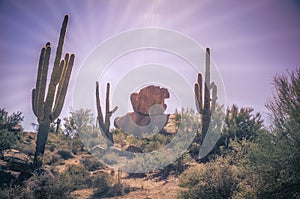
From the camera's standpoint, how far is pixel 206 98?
16312mm

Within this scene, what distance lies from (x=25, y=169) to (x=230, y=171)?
8309mm

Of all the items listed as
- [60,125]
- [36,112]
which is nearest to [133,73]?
[36,112]

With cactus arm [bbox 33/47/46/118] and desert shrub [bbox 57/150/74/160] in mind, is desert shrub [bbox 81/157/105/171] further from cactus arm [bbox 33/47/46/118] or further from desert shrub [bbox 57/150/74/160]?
cactus arm [bbox 33/47/46/118]

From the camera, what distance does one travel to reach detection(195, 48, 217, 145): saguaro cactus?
53.3 ft

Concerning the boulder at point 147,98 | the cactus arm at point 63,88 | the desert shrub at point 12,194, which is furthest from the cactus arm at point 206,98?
the boulder at point 147,98

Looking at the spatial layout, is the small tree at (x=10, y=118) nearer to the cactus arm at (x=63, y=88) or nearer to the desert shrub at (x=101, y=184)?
the cactus arm at (x=63, y=88)

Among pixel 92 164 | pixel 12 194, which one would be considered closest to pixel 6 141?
pixel 92 164

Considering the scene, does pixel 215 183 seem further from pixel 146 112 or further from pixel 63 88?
pixel 146 112

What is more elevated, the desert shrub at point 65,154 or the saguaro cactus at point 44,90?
the saguaro cactus at point 44,90

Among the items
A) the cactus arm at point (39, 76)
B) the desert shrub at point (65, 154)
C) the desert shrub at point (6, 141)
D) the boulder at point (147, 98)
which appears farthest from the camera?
the boulder at point (147, 98)

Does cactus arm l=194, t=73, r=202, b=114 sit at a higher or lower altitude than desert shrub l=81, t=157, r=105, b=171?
higher

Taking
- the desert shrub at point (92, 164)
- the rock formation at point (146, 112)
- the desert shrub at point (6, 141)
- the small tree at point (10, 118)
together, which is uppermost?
the rock formation at point (146, 112)

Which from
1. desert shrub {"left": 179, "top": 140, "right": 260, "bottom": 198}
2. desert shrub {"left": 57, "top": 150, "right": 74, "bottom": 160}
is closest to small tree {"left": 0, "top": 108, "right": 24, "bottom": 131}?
desert shrub {"left": 57, "top": 150, "right": 74, "bottom": 160}

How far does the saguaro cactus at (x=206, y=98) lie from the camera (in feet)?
53.3
